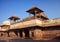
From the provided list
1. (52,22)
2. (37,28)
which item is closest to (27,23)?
(37,28)

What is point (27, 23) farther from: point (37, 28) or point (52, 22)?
point (52, 22)

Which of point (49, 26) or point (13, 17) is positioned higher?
point (13, 17)

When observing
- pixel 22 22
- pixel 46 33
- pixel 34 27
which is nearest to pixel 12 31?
pixel 22 22

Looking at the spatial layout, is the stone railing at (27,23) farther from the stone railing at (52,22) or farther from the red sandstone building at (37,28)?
the stone railing at (52,22)

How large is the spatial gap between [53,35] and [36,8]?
274 inches

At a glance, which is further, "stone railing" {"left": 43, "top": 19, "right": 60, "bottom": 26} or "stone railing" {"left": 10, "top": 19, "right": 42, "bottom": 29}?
"stone railing" {"left": 10, "top": 19, "right": 42, "bottom": 29}

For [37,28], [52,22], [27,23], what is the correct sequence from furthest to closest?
1. [27,23]
2. [37,28]
3. [52,22]

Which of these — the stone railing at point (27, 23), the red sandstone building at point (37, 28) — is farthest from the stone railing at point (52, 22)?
the stone railing at point (27, 23)

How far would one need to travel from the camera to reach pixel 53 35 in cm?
2098

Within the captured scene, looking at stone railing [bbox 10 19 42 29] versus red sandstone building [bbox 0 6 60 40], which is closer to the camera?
red sandstone building [bbox 0 6 60 40]

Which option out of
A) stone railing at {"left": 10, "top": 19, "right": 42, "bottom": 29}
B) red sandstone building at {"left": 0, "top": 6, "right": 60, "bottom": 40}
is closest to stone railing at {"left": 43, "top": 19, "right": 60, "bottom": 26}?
red sandstone building at {"left": 0, "top": 6, "right": 60, "bottom": 40}

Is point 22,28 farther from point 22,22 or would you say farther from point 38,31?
point 38,31

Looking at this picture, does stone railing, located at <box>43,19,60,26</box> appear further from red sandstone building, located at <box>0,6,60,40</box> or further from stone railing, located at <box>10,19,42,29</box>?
stone railing, located at <box>10,19,42,29</box>

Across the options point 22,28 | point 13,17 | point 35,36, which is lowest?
point 35,36
